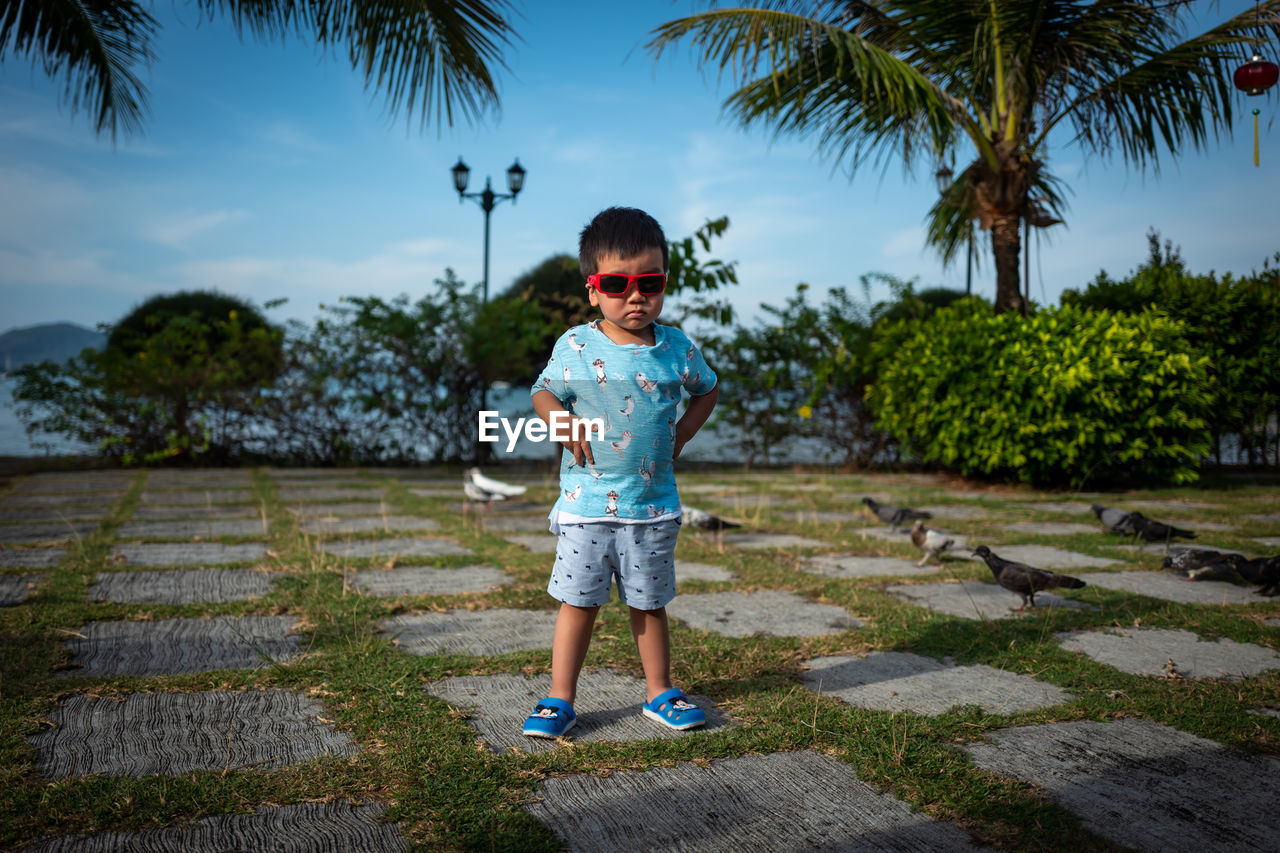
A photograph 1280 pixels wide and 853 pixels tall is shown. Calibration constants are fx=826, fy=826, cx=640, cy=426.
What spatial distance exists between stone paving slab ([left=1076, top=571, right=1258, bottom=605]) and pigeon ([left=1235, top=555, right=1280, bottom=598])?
2.3 inches

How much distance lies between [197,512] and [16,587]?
251cm

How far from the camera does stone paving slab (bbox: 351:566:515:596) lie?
3.50 meters

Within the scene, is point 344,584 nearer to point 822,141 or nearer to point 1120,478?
point 822,141

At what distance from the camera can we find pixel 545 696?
7.32ft

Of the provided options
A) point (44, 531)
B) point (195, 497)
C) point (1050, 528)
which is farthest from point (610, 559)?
point (195, 497)

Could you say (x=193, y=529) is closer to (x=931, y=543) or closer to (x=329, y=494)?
(x=329, y=494)

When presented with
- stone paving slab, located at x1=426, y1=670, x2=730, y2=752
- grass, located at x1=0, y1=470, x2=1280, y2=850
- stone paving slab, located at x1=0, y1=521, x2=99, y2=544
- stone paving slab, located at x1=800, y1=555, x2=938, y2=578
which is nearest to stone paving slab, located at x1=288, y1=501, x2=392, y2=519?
stone paving slab, located at x1=0, y1=521, x2=99, y2=544

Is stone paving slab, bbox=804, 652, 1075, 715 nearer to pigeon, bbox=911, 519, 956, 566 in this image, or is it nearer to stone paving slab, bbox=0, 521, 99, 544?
pigeon, bbox=911, 519, 956, 566

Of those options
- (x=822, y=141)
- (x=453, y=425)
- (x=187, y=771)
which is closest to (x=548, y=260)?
(x=453, y=425)

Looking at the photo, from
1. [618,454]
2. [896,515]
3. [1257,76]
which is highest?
[1257,76]

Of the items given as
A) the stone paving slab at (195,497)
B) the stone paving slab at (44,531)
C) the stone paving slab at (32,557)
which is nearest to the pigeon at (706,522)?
the stone paving slab at (32,557)

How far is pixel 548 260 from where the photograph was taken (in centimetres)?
2400

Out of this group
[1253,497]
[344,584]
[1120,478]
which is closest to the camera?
[344,584]

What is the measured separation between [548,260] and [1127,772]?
2323cm
